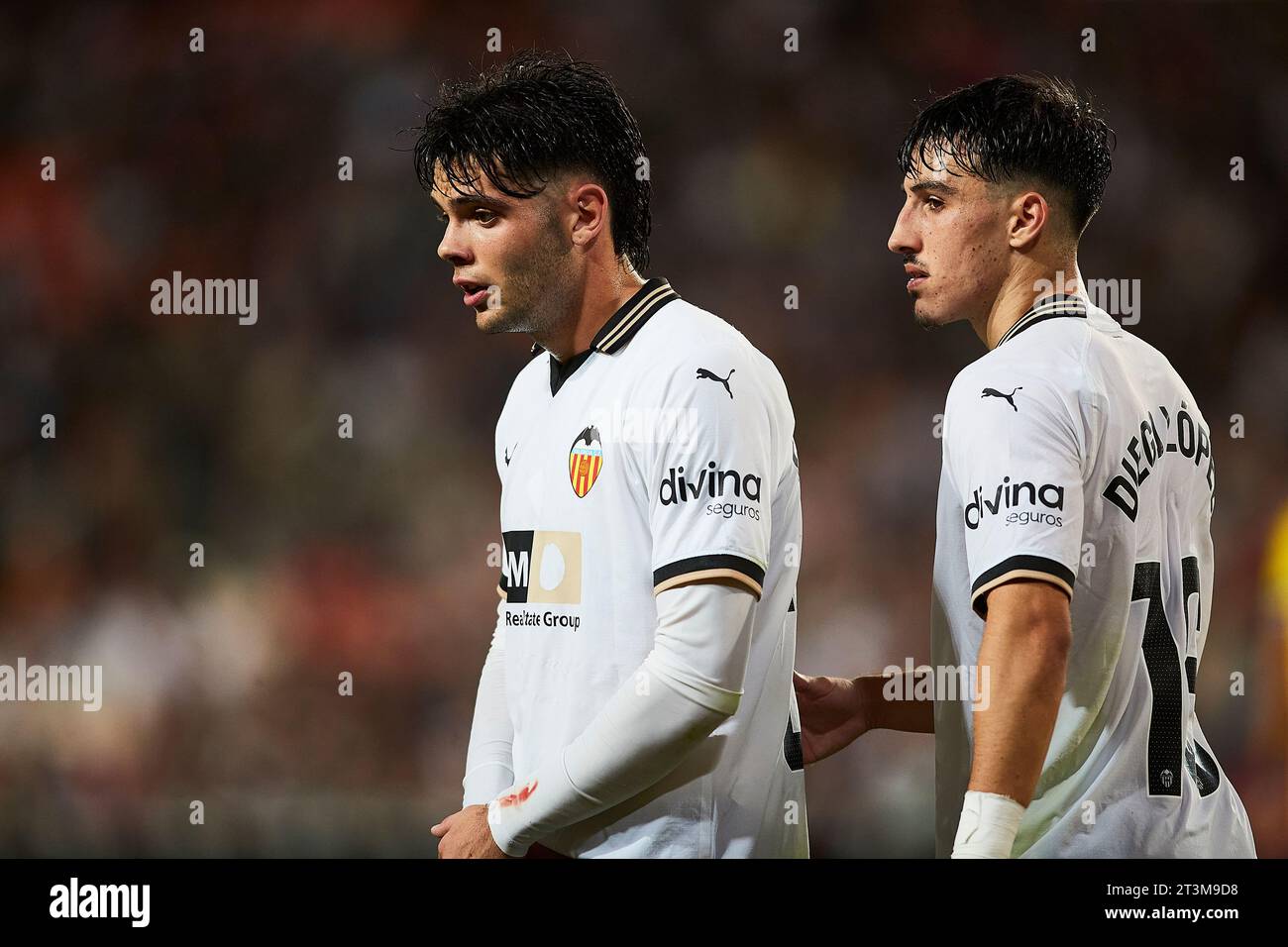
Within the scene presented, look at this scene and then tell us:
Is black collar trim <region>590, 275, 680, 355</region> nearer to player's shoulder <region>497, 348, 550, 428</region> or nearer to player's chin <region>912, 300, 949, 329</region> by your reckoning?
player's shoulder <region>497, 348, 550, 428</region>

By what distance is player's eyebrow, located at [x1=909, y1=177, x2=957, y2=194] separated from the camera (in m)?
2.25

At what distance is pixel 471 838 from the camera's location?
6.84 feet

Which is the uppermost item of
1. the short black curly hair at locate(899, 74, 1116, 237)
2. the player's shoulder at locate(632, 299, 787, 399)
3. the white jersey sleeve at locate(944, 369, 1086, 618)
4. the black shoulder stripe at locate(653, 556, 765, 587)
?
the short black curly hair at locate(899, 74, 1116, 237)

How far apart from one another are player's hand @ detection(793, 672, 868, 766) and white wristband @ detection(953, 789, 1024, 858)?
0.59 metres

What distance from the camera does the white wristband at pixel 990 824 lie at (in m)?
1.80

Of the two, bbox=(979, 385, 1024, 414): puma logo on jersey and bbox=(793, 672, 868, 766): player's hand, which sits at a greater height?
bbox=(979, 385, 1024, 414): puma logo on jersey

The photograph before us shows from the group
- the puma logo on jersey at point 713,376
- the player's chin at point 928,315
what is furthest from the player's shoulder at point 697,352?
the player's chin at point 928,315

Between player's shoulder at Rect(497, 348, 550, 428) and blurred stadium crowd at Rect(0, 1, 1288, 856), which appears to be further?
blurred stadium crowd at Rect(0, 1, 1288, 856)

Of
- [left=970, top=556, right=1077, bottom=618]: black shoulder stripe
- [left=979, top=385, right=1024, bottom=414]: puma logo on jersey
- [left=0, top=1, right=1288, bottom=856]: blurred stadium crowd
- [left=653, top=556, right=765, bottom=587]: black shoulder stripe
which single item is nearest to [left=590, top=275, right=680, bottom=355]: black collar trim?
[left=653, top=556, right=765, bottom=587]: black shoulder stripe

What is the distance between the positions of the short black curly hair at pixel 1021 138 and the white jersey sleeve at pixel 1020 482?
45cm

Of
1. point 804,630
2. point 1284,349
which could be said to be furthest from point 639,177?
→ point 1284,349

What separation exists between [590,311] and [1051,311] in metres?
0.79

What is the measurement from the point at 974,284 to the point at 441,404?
2.08 meters

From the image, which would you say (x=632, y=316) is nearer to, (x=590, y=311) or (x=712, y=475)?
(x=590, y=311)
